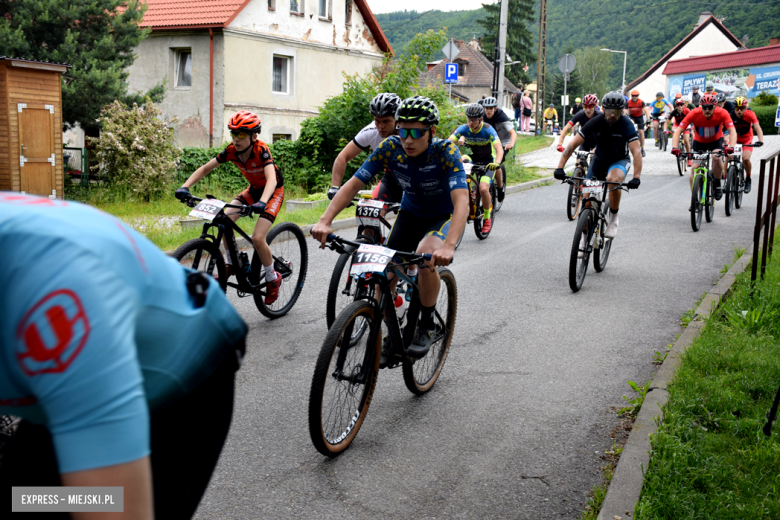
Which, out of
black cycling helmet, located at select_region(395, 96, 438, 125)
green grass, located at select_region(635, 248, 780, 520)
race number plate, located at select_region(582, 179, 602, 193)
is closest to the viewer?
green grass, located at select_region(635, 248, 780, 520)

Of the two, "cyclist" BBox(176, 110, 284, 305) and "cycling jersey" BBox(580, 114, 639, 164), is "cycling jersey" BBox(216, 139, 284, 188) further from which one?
"cycling jersey" BBox(580, 114, 639, 164)

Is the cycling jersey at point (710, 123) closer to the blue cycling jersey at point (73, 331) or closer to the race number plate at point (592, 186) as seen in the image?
the race number plate at point (592, 186)

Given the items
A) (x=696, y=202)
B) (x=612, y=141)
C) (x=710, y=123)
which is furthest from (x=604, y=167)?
(x=710, y=123)

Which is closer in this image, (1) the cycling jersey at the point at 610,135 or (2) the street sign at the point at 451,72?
(1) the cycling jersey at the point at 610,135

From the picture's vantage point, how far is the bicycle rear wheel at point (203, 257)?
579 centimetres

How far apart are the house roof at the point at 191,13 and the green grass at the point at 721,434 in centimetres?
2323

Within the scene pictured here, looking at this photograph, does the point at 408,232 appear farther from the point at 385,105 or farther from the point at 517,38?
the point at 517,38

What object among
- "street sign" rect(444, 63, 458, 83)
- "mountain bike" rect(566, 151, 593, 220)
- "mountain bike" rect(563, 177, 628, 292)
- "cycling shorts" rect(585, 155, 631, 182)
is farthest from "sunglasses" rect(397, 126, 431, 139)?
"street sign" rect(444, 63, 458, 83)

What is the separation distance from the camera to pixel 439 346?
5.26 m

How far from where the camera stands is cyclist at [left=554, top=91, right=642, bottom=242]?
358 inches

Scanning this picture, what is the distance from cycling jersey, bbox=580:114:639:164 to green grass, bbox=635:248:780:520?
11.6 feet

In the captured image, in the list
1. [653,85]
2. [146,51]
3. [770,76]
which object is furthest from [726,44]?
[146,51]

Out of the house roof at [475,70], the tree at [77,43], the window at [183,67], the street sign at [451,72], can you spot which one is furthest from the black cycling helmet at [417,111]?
the house roof at [475,70]

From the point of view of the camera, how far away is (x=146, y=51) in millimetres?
28844
